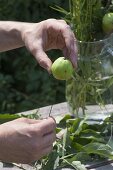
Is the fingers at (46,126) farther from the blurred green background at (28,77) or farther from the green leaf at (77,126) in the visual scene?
the blurred green background at (28,77)

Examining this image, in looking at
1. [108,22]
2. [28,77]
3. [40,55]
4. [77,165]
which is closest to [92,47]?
[108,22]

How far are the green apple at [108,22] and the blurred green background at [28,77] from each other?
1.29 m

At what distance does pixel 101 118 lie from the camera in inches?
55.8

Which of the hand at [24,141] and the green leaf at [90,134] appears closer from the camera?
the hand at [24,141]

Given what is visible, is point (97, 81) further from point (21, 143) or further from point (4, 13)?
point (4, 13)

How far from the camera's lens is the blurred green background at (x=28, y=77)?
2.71 metres

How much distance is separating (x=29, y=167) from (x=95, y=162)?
0.51 ft

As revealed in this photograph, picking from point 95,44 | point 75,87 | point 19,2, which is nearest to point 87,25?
point 95,44

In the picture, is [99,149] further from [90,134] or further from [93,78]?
[93,78]

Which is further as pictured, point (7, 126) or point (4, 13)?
point (4, 13)

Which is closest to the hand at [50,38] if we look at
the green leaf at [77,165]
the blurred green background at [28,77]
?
the green leaf at [77,165]

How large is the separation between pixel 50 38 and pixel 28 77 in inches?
59.2

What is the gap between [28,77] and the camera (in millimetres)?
2801

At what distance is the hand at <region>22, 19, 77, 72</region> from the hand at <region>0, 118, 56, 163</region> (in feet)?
0.67
